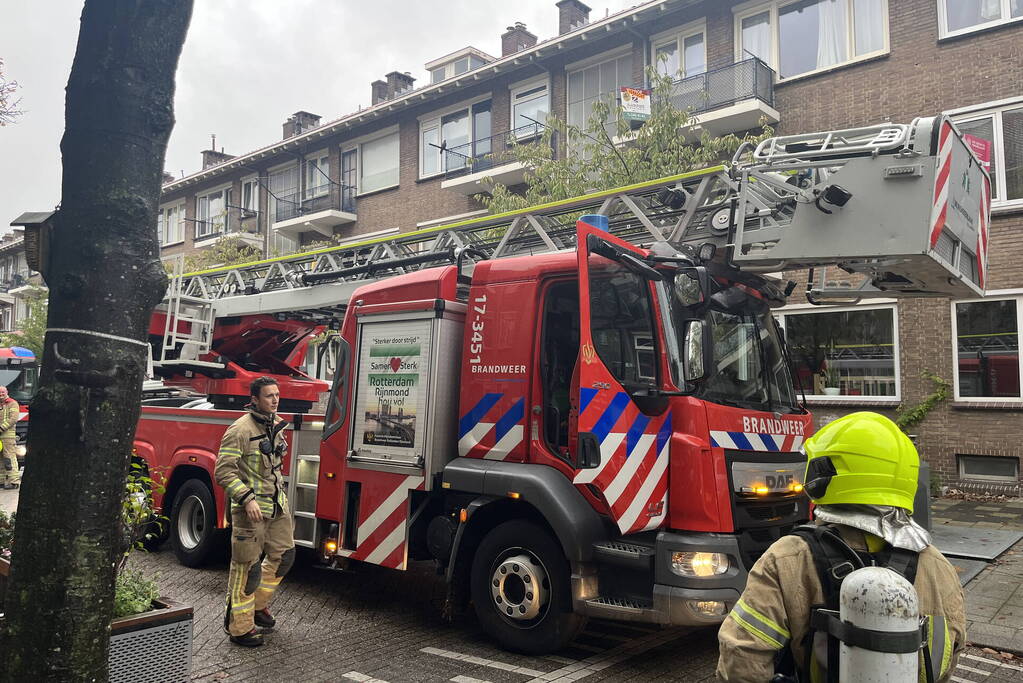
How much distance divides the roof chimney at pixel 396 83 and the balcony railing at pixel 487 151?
6.68m

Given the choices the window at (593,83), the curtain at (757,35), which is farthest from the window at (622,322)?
the window at (593,83)

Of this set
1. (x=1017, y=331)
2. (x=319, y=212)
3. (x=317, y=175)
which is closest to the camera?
(x=1017, y=331)

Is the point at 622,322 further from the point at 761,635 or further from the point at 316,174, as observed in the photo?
the point at 316,174

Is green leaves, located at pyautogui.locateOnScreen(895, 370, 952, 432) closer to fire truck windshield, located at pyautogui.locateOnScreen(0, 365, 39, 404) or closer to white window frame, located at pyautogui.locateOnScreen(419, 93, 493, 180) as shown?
white window frame, located at pyautogui.locateOnScreen(419, 93, 493, 180)

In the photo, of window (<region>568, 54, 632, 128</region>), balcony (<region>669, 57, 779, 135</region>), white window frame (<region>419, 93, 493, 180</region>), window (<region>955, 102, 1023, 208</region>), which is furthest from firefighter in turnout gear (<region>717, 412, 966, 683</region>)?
white window frame (<region>419, 93, 493, 180</region>)

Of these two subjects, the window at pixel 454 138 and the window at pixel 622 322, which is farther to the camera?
the window at pixel 454 138

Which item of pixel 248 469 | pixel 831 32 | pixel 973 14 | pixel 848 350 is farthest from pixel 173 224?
pixel 248 469

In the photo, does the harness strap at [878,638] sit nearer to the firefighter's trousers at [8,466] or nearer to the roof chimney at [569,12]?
the firefighter's trousers at [8,466]

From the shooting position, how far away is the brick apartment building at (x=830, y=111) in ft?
43.2

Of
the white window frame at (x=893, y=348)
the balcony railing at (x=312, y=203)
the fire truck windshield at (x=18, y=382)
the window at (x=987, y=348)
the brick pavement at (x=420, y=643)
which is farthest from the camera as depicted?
the balcony railing at (x=312, y=203)

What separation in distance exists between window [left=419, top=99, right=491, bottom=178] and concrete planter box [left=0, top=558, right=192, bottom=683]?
58.4ft

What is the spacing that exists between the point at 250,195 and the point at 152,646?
2679 cm

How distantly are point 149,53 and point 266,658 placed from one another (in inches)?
157

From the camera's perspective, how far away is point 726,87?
1614 centimetres
